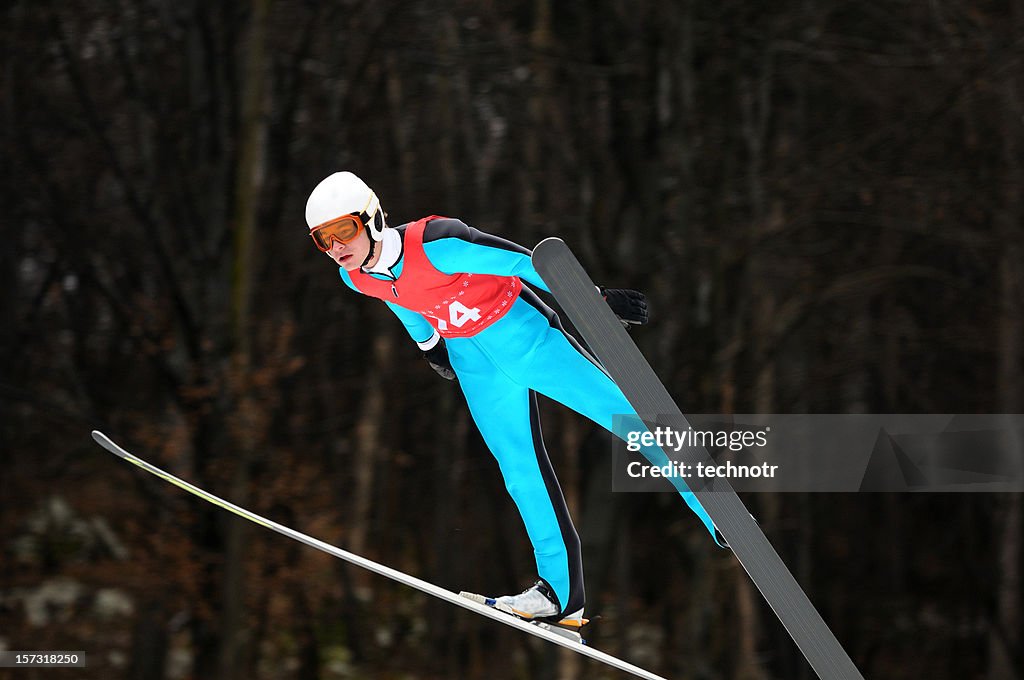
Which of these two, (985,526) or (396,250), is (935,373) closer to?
(985,526)

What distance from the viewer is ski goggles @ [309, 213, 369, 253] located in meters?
3.18

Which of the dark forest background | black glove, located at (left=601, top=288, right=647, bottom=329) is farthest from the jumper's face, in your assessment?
the dark forest background

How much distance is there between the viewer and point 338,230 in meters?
3.20

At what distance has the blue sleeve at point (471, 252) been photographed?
317 cm

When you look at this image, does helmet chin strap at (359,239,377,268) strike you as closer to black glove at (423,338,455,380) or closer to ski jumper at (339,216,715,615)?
ski jumper at (339,216,715,615)

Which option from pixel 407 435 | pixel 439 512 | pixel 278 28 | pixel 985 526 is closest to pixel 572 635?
pixel 278 28

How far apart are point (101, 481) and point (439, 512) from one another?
12.6ft

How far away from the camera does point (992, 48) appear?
8.73 meters

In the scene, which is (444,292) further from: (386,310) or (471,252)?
(386,310)

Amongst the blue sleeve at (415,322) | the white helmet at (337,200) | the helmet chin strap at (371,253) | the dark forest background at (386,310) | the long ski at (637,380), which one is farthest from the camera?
the dark forest background at (386,310)

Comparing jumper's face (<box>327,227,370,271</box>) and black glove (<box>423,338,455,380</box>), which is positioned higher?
jumper's face (<box>327,227,370,271</box>)

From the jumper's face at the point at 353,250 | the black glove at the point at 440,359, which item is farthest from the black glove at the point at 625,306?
the jumper's face at the point at 353,250

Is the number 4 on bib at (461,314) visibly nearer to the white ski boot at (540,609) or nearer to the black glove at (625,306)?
the black glove at (625,306)

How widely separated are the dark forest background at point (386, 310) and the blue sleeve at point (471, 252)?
4.00 metres
